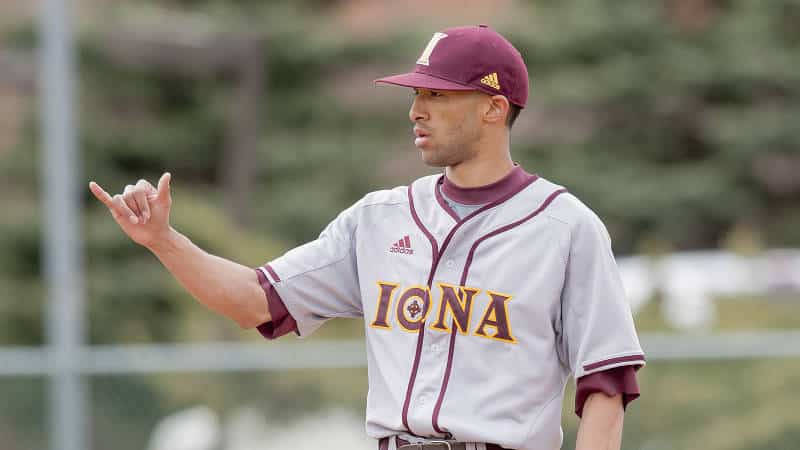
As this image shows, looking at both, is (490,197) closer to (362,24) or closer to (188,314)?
(188,314)

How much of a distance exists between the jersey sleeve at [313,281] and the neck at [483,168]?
322 mm

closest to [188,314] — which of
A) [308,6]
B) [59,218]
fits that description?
[59,218]

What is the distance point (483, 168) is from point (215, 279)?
720 mm

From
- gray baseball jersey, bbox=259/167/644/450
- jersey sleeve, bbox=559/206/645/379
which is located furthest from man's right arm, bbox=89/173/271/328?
jersey sleeve, bbox=559/206/645/379

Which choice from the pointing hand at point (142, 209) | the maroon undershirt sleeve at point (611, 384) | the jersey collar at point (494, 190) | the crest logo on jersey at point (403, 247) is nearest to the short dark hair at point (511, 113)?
the jersey collar at point (494, 190)

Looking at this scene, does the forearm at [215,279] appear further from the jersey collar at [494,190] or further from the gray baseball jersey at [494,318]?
the jersey collar at [494,190]

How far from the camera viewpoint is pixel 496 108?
333cm

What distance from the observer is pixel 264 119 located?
1969cm

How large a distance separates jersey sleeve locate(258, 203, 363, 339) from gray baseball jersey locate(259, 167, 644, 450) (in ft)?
0.42

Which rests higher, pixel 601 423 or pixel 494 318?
pixel 494 318

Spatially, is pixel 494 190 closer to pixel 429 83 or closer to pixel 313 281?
pixel 429 83

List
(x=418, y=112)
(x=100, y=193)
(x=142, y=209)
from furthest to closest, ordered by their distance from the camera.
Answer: (x=418, y=112), (x=142, y=209), (x=100, y=193)

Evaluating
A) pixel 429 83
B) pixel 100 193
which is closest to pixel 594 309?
pixel 429 83

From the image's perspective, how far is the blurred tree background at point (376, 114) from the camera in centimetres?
1833
